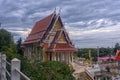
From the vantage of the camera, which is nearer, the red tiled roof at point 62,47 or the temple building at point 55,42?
the red tiled roof at point 62,47

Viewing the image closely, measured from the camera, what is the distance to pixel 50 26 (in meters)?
26.2

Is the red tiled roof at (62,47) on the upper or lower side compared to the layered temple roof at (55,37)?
lower

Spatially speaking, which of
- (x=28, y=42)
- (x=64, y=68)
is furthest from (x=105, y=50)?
(x=64, y=68)

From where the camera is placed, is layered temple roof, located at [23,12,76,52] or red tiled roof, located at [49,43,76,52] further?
layered temple roof, located at [23,12,76,52]

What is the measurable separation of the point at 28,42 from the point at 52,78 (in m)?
17.4

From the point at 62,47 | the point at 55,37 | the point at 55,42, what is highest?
the point at 55,37

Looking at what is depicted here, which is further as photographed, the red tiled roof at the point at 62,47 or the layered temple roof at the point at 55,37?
the layered temple roof at the point at 55,37

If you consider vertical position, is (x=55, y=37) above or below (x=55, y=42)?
above

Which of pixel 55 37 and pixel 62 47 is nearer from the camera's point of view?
pixel 62 47

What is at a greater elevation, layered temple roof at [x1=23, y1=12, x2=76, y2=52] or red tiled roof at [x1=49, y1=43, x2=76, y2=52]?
layered temple roof at [x1=23, y1=12, x2=76, y2=52]

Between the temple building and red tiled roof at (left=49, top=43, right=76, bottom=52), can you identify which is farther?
the temple building

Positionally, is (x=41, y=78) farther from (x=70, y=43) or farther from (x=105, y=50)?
(x=105, y=50)

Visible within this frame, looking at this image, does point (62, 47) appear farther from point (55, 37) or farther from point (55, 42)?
point (55, 37)

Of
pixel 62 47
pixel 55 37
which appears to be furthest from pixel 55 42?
pixel 62 47
